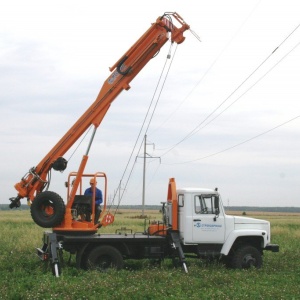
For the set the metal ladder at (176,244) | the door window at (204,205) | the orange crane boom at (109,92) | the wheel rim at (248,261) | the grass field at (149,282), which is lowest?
the grass field at (149,282)

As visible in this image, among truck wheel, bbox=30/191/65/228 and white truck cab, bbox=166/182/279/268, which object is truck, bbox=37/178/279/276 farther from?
truck wheel, bbox=30/191/65/228

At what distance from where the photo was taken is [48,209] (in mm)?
16625

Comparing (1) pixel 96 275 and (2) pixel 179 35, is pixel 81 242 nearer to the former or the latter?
(1) pixel 96 275

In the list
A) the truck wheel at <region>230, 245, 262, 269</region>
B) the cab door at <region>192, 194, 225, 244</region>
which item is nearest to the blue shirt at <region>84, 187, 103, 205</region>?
the cab door at <region>192, 194, 225, 244</region>

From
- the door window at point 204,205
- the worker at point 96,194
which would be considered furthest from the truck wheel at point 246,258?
the worker at point 96,194

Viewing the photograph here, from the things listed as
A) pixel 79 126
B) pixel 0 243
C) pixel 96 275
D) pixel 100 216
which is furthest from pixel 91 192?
pixel 0 243

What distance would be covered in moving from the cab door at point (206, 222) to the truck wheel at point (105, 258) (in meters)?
2.26

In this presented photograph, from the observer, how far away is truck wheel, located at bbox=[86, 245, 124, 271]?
53.2 feet

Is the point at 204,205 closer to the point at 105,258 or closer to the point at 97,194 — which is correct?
the point at 97,194

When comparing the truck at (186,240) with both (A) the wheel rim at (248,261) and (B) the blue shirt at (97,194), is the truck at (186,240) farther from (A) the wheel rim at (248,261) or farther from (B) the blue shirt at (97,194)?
(B) the blue shirt at (97,194)

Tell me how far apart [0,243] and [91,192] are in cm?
893

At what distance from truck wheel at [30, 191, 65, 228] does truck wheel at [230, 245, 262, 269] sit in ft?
16.8

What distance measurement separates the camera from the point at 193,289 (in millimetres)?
12719

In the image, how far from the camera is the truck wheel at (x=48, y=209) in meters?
16.4
